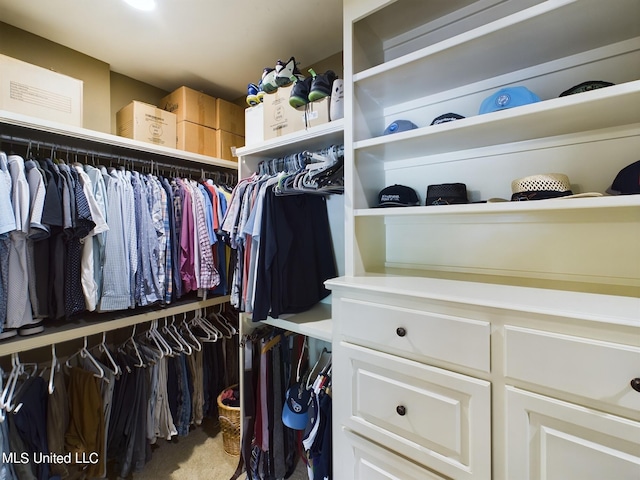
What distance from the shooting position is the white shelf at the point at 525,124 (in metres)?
0.84

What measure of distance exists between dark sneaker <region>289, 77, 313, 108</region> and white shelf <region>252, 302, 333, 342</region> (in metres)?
1.10

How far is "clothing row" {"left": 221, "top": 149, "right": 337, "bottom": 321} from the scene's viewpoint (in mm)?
1403

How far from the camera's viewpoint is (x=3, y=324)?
1.28 m

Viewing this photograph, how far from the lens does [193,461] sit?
179 centimetres

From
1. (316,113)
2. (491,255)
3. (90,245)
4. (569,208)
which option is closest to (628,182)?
(569,208)

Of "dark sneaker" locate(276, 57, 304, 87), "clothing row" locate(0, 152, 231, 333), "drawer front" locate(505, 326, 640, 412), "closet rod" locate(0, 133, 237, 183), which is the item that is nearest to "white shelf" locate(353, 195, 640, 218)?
"drawer front" locate(505, 326, 640, 412)

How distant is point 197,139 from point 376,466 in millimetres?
2269

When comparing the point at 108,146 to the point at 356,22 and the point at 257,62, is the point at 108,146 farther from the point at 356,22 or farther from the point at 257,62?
the point at 356,22

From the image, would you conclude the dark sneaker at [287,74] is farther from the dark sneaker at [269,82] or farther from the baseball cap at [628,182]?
the baseball cap at [628,182]

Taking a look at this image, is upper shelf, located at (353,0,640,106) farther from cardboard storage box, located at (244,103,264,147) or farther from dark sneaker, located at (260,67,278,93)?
cardboard storage box, located at (244,103,264,147)

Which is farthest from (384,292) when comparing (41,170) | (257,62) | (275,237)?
(257,62)

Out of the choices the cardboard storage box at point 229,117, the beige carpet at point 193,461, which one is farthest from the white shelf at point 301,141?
the beige carpet at point 193,461

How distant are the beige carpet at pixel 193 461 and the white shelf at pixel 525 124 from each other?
1.90 m

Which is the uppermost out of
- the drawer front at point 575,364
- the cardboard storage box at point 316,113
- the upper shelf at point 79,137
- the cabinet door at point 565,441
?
the cardboard storage box at point 316,113
